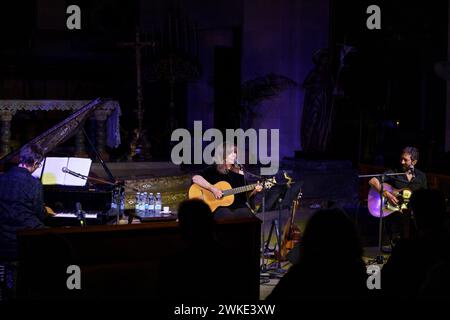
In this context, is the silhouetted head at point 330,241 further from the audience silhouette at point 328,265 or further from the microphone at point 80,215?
the microphone at point 80,215

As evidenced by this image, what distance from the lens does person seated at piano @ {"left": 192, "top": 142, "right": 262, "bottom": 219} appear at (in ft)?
24.1

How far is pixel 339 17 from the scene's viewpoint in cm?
1392

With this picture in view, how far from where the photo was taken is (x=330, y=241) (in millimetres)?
3191

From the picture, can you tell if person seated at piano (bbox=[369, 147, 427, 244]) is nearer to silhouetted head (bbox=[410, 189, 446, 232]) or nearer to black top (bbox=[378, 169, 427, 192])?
black top (bbox=[378, 169, 427, 192])

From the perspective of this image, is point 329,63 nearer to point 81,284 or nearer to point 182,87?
point 182,87

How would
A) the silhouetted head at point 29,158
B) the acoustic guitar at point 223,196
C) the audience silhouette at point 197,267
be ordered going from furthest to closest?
the acoustic guitar at point 223,196 → the silhouetted head at point 29,158 → the audience silhouette at point 197,267

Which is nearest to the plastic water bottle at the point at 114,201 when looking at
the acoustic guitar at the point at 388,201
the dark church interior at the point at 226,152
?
the dark church interior at the point at 226,152

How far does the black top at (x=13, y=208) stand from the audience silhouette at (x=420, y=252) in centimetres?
311

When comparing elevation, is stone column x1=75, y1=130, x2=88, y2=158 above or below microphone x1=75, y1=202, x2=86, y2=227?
above

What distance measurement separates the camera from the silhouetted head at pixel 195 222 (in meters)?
3.52

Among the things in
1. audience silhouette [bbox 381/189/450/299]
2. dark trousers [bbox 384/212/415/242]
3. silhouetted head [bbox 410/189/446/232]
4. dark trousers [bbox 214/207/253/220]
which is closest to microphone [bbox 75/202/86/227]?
dark trousers [bbox 214/207/253/220]

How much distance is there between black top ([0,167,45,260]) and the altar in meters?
6.22

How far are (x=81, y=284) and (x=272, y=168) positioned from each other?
317 inches
